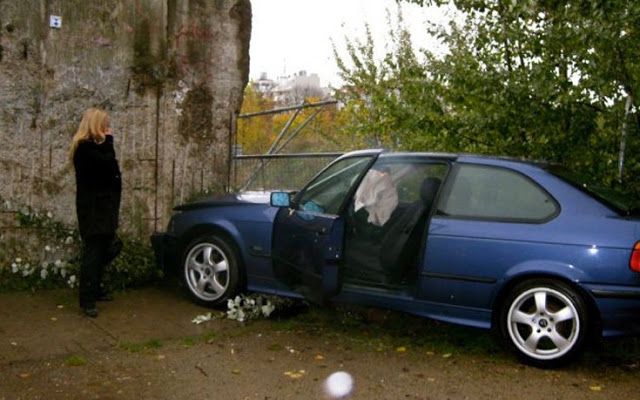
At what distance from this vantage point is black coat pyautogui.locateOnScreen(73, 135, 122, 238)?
668cm

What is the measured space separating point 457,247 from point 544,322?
0.82 meters

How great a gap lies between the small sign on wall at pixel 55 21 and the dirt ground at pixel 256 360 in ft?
9.23

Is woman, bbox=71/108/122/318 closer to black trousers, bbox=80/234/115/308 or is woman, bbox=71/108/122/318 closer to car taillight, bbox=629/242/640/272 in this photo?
black trousers, bbox=80/234/115/308

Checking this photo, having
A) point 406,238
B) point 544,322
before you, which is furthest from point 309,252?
point 544,322

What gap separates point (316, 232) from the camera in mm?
6066

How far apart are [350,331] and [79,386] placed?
2.39 m

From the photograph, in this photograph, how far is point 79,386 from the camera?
500cm

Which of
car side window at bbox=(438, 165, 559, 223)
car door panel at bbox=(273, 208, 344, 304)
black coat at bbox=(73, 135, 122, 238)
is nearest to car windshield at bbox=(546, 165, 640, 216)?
car side window at bbox=(438, 165, 559, 223)

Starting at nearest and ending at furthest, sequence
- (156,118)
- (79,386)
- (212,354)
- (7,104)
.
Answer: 1. (79,386)
2. (212,354)
3. (7,104)
4. (156,118)

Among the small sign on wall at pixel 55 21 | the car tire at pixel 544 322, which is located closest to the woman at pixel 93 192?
the small sign on wall at pixel 55 21

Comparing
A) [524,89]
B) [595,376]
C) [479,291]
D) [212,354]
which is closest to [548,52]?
[524,89]

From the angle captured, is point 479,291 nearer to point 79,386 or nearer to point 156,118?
point 79,386

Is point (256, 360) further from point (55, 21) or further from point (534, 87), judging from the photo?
point (55, 21)

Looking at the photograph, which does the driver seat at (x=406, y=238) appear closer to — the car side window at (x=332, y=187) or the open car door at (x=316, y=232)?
the open car door at (x=316, y=232)
